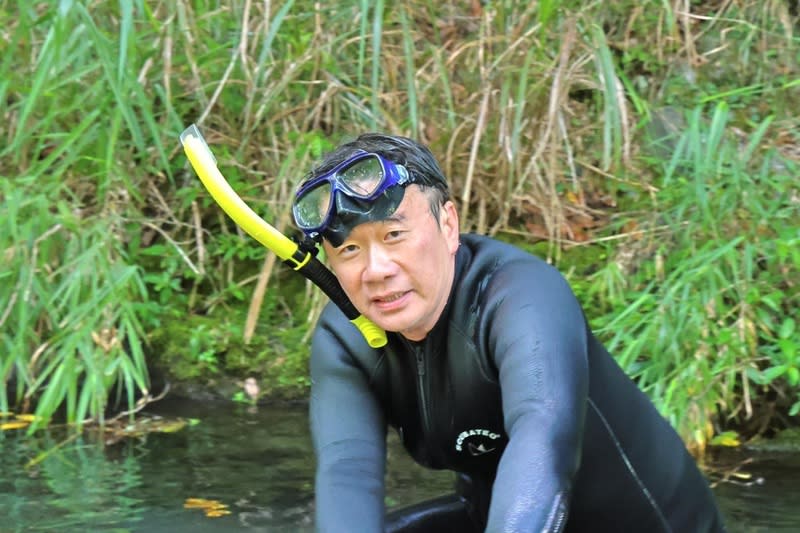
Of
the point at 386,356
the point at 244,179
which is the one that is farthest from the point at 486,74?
the point at 386,356

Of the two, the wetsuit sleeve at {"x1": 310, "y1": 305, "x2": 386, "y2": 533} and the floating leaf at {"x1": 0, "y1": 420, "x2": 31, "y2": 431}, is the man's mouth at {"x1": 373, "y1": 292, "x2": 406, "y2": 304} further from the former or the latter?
the floating leaf at {"x1": 0, "y1": 420, "x2": 31, "y2": 431}

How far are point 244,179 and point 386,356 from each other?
268 cm

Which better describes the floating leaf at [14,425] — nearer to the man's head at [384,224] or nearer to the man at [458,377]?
the man at [458,377]

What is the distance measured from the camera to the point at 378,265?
202 centimetres

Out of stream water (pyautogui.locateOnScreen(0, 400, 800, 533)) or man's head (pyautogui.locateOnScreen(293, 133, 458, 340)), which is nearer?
man's head (pyautogui.locateOnScreen(293, 133, 458, 340))

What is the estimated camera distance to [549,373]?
6.28ft

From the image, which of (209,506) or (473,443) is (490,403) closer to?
(473,443)

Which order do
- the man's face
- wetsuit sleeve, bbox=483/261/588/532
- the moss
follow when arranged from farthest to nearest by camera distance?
1. the moss
2. the man's face
3. wetsuit sleeve, bbox=483/261/588/532

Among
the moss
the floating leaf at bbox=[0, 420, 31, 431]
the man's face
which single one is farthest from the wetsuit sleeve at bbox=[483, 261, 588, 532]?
the floating leaf at bbox=[0, 420, 31, 431]

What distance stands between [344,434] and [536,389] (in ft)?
1.48

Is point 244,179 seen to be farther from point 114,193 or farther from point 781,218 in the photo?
point 781,218

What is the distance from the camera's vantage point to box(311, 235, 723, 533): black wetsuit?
1.99 meters

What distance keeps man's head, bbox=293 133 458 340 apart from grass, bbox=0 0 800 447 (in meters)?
1.83

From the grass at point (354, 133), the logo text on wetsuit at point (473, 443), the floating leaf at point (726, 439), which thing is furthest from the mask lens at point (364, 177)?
the floating leaf at point (726, 439)
